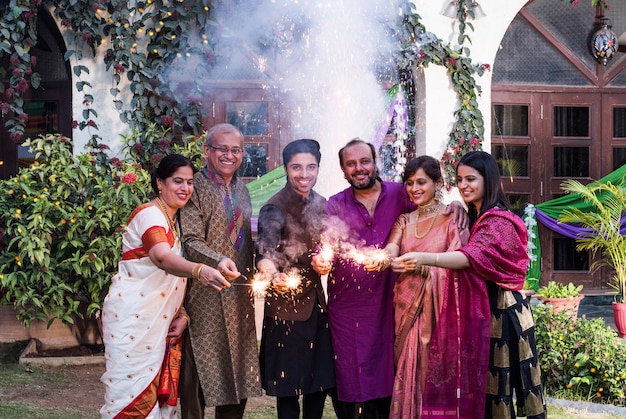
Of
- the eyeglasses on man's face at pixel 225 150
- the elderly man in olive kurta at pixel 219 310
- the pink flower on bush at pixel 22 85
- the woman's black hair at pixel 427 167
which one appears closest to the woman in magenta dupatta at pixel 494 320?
the woman's black hair at pixel 427 167

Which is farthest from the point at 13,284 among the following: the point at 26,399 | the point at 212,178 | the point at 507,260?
the point at 507,260

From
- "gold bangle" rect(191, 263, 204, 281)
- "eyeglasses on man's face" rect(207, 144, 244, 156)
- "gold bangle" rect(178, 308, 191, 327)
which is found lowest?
"gold bangle" rect(178, 308, 191, 327)

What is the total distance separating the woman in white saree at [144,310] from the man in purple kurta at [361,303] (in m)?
0.85

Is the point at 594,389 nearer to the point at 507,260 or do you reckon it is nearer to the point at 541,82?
the point at 507,260

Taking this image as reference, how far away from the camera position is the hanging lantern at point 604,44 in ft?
28.1

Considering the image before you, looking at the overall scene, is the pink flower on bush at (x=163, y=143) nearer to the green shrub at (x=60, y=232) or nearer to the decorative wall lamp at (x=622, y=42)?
the green shrub at (x=60, y=232)

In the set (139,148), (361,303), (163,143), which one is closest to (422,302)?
(361,303)

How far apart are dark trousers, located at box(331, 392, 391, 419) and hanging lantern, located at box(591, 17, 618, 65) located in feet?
20.4

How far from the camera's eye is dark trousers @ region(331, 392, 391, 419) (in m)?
3.91

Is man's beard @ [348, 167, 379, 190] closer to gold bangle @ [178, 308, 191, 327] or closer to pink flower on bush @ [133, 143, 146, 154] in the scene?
gold bangle @ [178, 308, 191, 327]

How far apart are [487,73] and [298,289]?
513 centimetres

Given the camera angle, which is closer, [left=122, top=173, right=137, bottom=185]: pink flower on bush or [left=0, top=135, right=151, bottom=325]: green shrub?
[left=122, top=173, right=137, bottom=185]: pink flower on bush

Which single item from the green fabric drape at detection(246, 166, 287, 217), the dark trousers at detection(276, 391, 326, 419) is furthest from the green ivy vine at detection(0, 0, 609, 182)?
the dark trousers at detection(276, 391, 326, 419)

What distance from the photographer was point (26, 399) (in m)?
5.48
